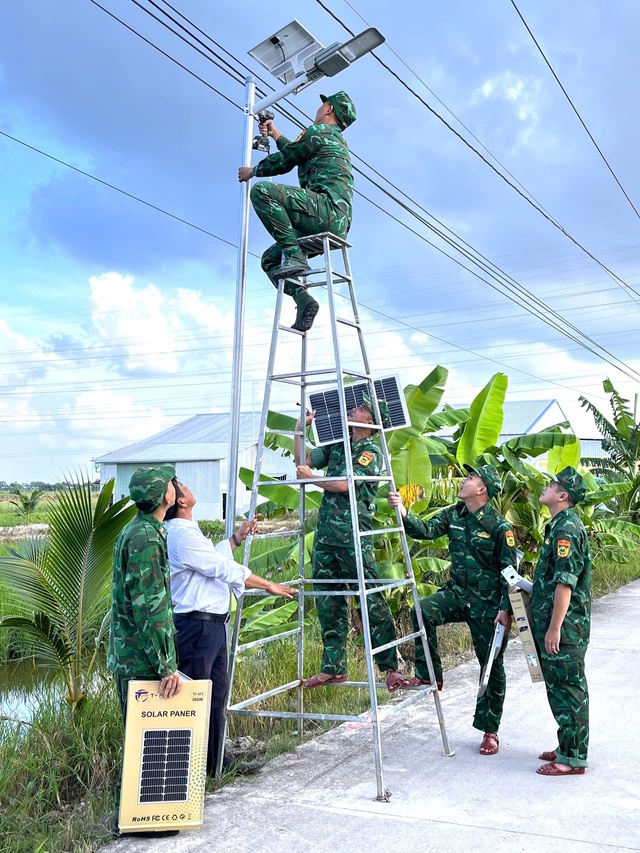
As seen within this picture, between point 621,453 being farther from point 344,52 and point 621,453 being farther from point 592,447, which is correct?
point 592,447

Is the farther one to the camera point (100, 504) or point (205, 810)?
point (100, 504)

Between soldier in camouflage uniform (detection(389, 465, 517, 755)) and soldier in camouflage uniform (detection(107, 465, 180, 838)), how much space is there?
1.94 m

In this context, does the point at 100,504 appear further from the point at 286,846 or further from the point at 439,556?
the point at 439,556

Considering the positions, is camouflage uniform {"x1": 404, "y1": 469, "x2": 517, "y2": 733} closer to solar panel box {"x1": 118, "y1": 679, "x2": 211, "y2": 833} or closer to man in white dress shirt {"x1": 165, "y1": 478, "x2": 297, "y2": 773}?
man in white dress shirt {"x1": 165, "y1": 478, "x2": 297, "y2": 773}

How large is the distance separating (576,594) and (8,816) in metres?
3.62

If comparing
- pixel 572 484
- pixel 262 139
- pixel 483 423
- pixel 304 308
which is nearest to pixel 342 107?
pixel 262 139

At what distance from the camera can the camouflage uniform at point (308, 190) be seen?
518 cm

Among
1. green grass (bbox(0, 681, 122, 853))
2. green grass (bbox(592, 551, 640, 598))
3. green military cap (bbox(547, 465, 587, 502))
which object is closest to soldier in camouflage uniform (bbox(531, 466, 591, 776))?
green military cap (bbox(547, 465, 587, 502))

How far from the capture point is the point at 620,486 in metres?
13.1

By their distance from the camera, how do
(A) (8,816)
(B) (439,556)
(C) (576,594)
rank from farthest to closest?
(B) (439,556) < (C) (576,594) < (A) (8,816)

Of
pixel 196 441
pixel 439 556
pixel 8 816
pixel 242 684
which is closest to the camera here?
pixel 8 816

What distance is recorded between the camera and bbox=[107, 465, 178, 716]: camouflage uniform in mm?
4113

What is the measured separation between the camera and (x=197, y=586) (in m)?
4.80

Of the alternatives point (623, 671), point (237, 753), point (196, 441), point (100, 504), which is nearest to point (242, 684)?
point (237, 753)
